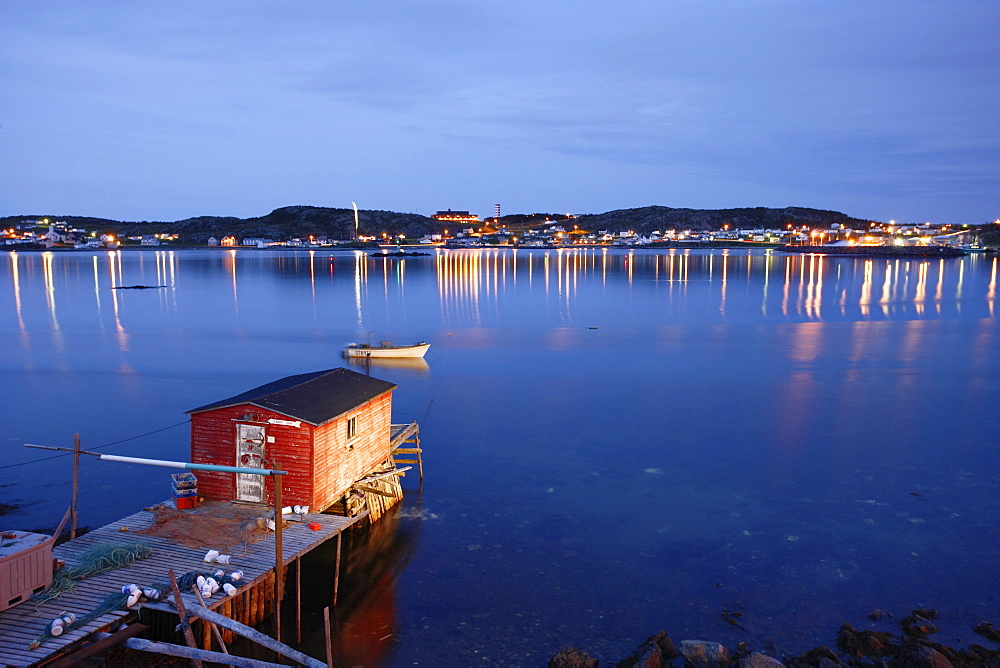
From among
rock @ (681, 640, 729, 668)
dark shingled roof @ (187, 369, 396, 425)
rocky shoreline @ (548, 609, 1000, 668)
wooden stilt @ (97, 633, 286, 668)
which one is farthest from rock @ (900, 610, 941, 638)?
dark shingled roof @ (187, 369, 396, 425)

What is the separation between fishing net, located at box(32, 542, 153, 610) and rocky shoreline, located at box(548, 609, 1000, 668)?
799 centimetres

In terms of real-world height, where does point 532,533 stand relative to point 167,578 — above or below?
below

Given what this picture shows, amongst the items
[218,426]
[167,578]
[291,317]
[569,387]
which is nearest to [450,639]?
[167,578]

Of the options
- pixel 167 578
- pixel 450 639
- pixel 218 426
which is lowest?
pixel 450 639

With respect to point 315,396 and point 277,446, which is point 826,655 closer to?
point 277,446

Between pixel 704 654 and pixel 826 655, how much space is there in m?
2.18

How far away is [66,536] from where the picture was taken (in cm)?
1734

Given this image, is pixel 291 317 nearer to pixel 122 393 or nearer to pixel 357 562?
pixel 122 393

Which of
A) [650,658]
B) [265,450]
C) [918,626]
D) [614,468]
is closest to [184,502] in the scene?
[265,450]

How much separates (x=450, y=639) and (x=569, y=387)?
22673mm

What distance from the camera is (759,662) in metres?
12.3

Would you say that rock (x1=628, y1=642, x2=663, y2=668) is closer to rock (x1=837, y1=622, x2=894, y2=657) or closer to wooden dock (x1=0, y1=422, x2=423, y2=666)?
rock (x1=837, y1=622, x2=894, y2=657)

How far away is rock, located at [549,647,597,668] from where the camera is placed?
1271cm

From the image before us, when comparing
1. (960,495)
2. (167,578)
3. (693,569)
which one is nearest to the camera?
(167,578)
